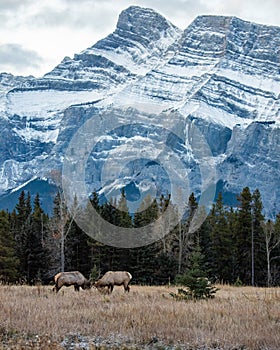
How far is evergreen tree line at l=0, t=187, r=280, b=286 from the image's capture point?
51.8m

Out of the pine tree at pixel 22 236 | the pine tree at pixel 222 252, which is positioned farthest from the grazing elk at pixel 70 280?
the pine tree at pixel 222 252

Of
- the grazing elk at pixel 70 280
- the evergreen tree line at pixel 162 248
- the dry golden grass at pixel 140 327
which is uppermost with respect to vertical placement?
the evergreen tree line at pixel 162 248

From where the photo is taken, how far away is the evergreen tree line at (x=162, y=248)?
51750 mm

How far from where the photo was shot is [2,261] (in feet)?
153

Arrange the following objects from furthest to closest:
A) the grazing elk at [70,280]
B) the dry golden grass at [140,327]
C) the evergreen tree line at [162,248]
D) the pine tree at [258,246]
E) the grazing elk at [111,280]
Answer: the pine tree at [258,246]
the evergreen tree line at [162,248]
the grazing elk at [111,280]
the grazing elk at [70,280]
the dry golden grass at [140,327]

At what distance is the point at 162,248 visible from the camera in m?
55.2

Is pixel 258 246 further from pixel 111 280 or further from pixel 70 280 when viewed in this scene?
pixel 70 280

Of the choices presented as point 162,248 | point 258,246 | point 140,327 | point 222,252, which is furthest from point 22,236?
point 140,327

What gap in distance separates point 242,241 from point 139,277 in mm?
12038

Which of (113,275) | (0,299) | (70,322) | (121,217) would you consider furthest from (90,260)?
(70,322)

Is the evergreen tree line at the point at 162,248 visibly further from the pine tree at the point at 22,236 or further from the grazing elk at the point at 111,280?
the grazing elk at the point at 111,280

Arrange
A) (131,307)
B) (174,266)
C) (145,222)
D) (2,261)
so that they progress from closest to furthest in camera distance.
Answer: (131,307) < (2,261) < (174,266) < (145,222)

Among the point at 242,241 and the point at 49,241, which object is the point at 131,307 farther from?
the point at 242,241

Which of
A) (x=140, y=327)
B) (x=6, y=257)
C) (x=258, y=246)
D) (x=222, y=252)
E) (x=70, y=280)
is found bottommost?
(x=140, y=327)
